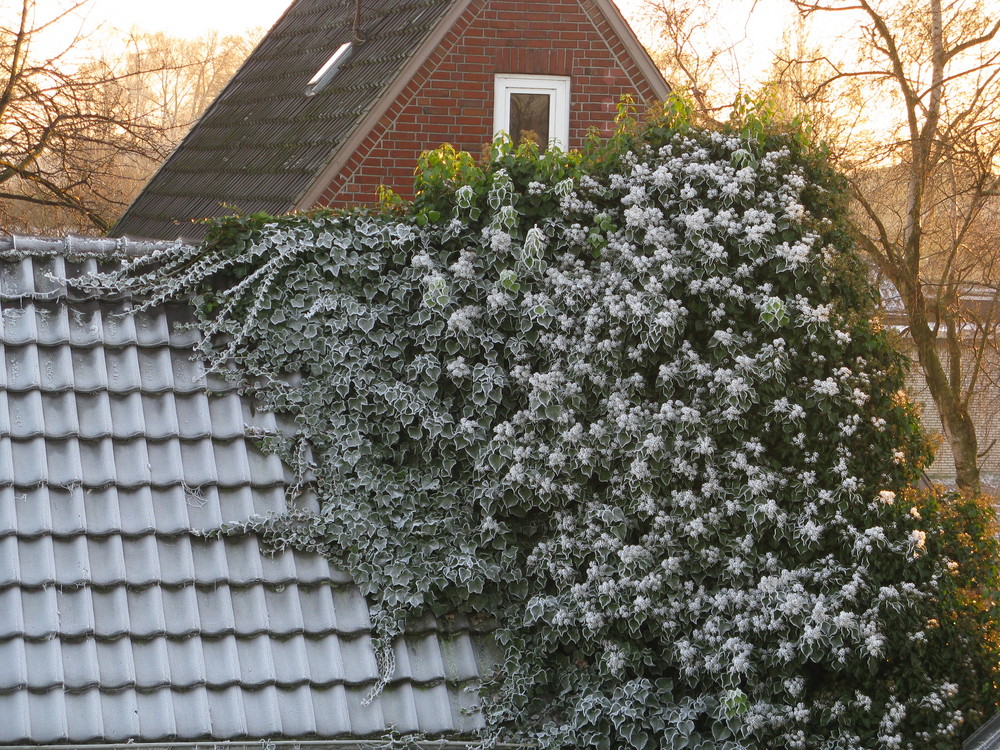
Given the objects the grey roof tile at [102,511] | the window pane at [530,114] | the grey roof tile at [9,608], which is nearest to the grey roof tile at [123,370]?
the grey roof tile at [102,511]

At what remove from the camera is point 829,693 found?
451 cm

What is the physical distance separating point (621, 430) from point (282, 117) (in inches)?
359

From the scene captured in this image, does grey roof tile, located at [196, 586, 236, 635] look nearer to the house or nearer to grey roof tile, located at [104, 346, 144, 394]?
grey roof tile, located at [104, 346, 144, 394]

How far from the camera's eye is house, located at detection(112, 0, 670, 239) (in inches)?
426

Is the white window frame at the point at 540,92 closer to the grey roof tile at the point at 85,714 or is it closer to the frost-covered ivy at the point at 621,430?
the frost-covered ivy at the point at 621,430

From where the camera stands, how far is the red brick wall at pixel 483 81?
10898 mm

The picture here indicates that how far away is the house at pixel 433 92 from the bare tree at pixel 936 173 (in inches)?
272

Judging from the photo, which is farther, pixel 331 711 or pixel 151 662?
pixel 331 711

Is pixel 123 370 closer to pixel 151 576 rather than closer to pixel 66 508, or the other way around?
pixel 66 508

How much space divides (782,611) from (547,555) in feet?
3.67

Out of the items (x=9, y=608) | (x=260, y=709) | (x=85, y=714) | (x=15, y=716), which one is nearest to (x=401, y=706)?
(x=260, y=709)

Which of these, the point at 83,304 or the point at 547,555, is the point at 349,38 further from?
the point at 547,555

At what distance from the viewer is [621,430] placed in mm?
4848

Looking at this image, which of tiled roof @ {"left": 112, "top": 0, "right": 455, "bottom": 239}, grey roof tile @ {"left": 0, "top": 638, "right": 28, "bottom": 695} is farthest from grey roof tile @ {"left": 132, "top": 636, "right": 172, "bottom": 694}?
tiled roof @ {"left": 112, "top": 0, "right": 455, "bottom": 239}
